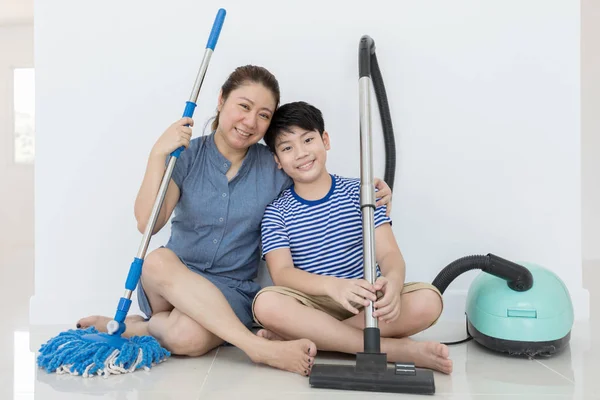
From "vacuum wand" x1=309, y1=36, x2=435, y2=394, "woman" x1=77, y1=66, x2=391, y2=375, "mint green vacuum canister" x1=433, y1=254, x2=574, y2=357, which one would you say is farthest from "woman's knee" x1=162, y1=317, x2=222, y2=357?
"mint green vacuum canister" x1=433, y1=254, x2=574, y2=357

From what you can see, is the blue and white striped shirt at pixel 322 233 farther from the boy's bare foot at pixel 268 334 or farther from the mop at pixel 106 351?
the mop at pixel 106 351

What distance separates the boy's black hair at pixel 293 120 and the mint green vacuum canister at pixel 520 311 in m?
0.51

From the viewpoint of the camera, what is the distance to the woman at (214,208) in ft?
4.20

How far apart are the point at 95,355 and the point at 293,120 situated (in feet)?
2.27

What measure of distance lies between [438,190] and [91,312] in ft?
3.59

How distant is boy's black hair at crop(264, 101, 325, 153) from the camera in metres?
1.39

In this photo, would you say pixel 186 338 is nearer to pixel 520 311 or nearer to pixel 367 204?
pixel 367 204

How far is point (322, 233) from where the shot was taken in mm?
1381

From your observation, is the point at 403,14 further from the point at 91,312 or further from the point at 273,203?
the point at 91,312

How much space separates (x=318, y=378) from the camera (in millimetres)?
1035

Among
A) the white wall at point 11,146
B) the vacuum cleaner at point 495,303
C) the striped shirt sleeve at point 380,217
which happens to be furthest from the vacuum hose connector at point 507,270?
the white wall at point 11,146

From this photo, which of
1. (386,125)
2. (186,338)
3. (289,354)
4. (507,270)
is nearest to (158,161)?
(186,338)

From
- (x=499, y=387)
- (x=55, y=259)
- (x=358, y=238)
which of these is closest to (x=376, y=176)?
(x=358, y=238)

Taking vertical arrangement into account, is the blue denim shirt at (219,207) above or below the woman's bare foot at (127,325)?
above
